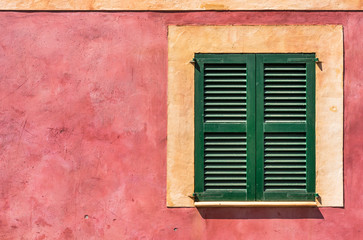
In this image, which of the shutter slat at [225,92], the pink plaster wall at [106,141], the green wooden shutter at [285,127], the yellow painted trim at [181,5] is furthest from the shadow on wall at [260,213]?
the yellow painted trim at [181,5]

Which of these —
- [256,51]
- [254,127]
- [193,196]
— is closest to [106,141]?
[193,196]

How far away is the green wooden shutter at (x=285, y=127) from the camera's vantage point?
4070 millimetres

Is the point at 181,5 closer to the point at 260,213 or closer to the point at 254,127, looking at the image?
the point at 254,127

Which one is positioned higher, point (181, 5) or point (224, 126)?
point (181, 5)

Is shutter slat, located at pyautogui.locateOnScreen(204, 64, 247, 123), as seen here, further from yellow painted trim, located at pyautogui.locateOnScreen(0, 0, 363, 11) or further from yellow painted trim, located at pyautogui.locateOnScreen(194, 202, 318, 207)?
yellow painted trim, located at pyautogui.locateOnScreen(194, 202, 318, 207)

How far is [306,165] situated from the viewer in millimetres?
4078

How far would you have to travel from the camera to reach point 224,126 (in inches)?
161

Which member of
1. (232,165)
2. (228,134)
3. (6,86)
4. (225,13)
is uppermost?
(225,13)

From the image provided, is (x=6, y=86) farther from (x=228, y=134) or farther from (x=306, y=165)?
(x=306, y=165)

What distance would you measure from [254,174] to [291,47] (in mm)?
1185

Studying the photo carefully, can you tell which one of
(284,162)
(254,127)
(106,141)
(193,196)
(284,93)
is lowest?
(193,196)

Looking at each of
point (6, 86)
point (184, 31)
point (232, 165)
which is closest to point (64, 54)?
point (6, 86)

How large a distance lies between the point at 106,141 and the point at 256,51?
61.7 inches

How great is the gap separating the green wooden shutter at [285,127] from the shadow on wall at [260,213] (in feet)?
0.36
